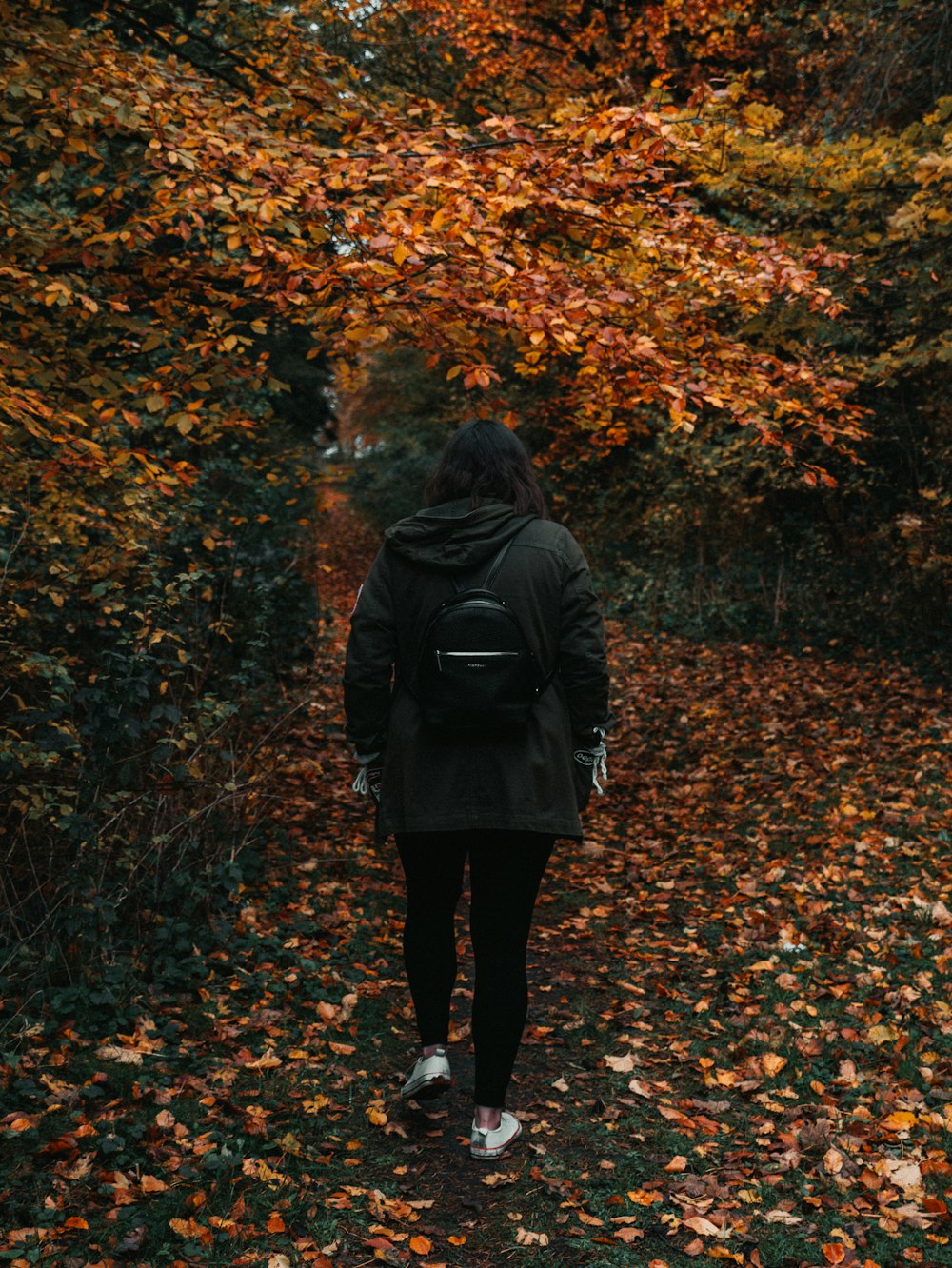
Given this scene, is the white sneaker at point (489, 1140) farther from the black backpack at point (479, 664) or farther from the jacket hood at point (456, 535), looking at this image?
the jacket hood at point (456, 535)

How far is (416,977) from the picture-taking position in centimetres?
345

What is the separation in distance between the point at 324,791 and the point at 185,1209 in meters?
4.65

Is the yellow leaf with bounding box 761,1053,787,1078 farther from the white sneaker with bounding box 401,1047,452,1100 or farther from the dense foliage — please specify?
the dense foliage

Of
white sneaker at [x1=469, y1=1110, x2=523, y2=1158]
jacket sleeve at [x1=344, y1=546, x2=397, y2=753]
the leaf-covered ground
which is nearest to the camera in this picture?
the leaf-covered ground

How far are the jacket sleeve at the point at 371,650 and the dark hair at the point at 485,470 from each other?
0.96ft

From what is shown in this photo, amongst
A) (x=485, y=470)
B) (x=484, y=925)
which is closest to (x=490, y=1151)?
(x=484, y=925)

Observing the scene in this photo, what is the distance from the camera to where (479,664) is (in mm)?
3014

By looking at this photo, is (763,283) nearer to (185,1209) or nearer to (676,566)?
(185,1209)

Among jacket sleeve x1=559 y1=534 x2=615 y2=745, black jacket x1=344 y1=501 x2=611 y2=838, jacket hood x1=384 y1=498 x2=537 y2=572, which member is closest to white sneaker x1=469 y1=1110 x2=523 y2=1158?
black jacket x1=344 y1=501 x2=611 y2=838

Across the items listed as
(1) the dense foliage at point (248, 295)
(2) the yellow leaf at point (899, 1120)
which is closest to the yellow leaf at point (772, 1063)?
(2) the yellow leaf at point (899, 1120)

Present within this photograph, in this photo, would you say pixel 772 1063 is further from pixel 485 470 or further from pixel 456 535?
pixel 485 470

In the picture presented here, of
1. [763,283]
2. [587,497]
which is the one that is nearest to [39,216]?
[763,283]

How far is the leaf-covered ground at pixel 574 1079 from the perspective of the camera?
9.80ft

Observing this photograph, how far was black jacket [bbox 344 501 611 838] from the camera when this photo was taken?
306cm
